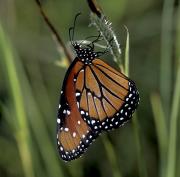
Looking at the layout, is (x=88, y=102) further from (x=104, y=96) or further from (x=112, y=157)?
(x=112, y=157)

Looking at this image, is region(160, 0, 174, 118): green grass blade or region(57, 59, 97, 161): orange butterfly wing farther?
region(160, 0, 174, 118): green grass blade

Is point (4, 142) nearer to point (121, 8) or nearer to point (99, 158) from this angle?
point (99, 158)

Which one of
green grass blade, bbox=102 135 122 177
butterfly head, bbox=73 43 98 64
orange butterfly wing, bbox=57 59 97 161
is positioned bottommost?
green grass blade, bbox=102 135 122 177

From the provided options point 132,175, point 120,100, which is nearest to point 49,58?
point 132,175

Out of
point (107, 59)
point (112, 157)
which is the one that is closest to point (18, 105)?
point (112, 157)

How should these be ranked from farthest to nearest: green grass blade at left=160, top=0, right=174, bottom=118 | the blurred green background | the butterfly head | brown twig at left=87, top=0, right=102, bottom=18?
the blurred green background → green grass blade at left=160, top=0, right=174, bottom=118 → the butterfly head → brown twig at left=87, top=0, right=102, bottom=18

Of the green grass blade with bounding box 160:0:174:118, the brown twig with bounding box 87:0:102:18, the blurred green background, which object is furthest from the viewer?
the blurred green background

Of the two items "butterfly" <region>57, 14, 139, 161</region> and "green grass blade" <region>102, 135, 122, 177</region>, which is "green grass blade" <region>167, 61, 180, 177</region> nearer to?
"butterfly" <region>57, 14, 139, 161</region>

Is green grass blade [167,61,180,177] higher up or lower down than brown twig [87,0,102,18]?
lower down

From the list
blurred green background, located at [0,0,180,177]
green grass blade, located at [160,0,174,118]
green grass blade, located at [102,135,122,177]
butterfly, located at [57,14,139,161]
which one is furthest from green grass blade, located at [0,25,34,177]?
green grass blade, located at [160,0,174,118]
